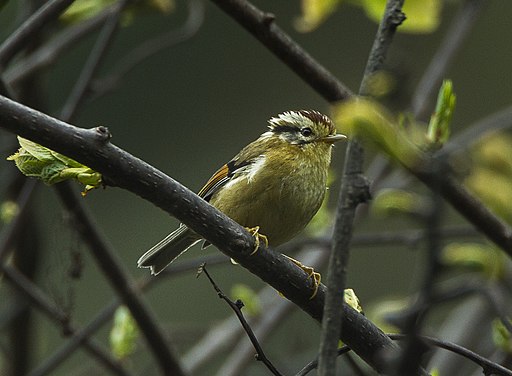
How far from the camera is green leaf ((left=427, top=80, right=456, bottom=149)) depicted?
7.02 feet

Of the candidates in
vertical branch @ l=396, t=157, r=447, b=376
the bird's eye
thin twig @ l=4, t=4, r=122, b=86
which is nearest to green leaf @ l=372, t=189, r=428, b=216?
the bird's eye

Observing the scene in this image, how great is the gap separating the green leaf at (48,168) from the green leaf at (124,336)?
1391mm

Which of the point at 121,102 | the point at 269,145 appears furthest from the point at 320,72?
the point at 121,102

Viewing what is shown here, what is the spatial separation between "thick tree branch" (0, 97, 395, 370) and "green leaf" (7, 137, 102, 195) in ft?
0.40

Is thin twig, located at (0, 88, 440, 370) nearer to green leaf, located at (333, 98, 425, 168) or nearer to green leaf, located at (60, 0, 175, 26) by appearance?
green leaf, located at (333, 98, 425, 168)

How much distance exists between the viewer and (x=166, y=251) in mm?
3588

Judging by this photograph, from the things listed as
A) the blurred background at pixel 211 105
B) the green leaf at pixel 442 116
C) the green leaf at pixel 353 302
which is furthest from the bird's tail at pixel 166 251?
the blurred background at pixel 211 105

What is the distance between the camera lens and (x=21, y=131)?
1691 mm

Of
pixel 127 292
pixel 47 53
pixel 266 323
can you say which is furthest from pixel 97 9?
pixel 266 323

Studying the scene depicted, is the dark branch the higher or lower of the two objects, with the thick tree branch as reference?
higher

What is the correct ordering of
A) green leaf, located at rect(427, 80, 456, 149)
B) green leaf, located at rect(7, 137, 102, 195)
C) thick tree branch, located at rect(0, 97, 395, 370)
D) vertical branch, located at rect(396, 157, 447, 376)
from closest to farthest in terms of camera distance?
vertical branch, located at rect(396, 157, 447, 376)
thick tree branch, located at rect(0, 97, 395, 370)
green leaf, located at rect(7, 137, 102, 195)
green leaf, located at rect(427, 80, 456, 149)

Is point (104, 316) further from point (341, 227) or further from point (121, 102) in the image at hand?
point (121, 102)

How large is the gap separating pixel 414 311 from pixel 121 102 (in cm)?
928

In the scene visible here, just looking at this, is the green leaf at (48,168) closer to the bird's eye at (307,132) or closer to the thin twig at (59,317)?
the thin twig at (59,317)
